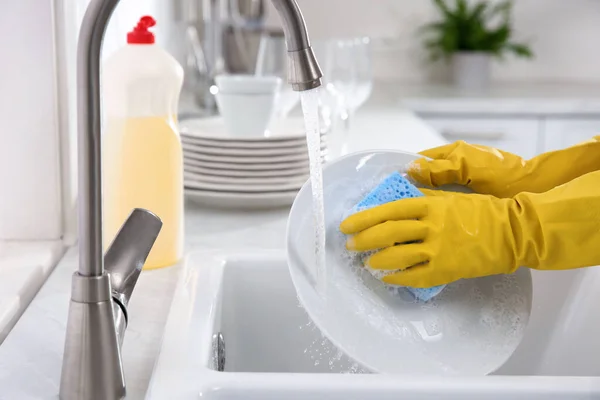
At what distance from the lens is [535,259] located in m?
0.90

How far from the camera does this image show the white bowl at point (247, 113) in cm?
144

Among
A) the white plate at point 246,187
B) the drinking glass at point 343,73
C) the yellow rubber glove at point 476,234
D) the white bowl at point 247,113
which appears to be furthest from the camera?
the drinking glass at point 343,73

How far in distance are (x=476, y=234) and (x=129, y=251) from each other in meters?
0.36

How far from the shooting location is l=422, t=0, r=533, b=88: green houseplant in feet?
10.7

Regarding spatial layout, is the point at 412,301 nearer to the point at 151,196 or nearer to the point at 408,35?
the point at 151,196

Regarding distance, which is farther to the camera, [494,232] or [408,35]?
[408,35]

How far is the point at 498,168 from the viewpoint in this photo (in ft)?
3.70

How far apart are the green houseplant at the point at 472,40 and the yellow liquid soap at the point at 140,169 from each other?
243 centimetres

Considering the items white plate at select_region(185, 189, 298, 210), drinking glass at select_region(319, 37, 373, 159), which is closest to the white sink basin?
white plate at select_region(185, 189, 298, 210)

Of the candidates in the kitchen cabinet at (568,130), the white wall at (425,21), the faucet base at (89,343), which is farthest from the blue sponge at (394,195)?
the white wall at (425,21)

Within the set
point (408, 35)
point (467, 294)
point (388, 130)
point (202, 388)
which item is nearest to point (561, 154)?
point (467, 294)

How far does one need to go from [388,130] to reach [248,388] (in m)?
1.49

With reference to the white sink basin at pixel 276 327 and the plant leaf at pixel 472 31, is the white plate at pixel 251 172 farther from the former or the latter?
the plant leaf at pixel 472 31

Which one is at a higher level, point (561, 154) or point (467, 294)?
point (561, 154)
